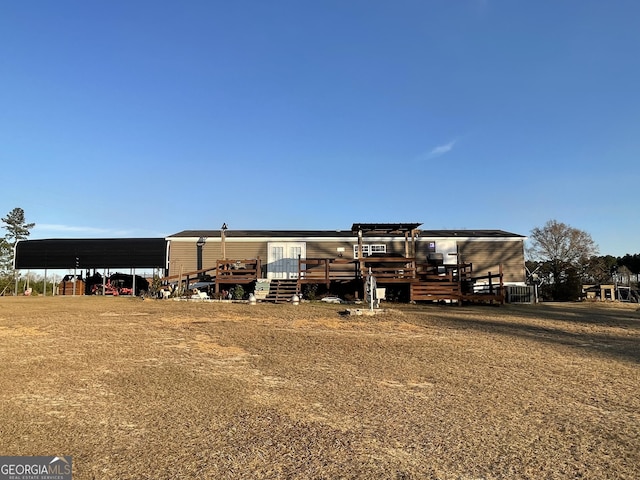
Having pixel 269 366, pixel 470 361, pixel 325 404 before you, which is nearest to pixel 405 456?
pixel 325 404

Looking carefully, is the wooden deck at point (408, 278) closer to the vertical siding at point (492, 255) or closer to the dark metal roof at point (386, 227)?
the dark metal roof at point (386, 227)

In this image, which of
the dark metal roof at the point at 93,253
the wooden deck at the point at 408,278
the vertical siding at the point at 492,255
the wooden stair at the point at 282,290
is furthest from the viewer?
the vertical siding at the point at 492,255

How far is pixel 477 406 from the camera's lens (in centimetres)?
529

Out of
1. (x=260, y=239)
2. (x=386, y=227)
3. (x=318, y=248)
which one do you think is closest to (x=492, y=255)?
(x=386, y=227)

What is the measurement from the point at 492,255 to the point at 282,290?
13.9 m

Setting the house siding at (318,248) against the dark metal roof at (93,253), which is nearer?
the dark metal roof at (93,253)

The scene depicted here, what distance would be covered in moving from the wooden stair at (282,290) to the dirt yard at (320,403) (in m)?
8.46

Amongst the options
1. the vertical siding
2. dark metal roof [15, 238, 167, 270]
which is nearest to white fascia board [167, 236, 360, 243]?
dark metal roof [15, 238, 167, 270]

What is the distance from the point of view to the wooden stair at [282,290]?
19359 millimetres

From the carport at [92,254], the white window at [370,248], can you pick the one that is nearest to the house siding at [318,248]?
the white window at [370,248]

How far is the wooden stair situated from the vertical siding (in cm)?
1170

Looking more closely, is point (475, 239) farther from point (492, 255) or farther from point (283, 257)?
point (283, 257)

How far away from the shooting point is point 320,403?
5.40 meters

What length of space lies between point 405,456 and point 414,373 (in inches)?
124
